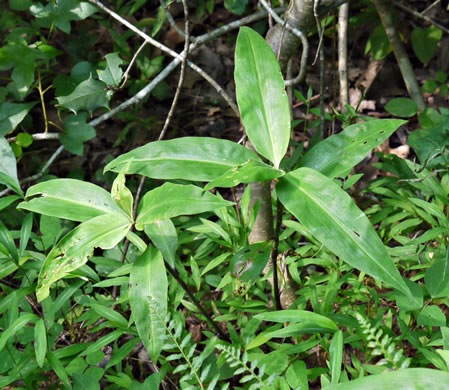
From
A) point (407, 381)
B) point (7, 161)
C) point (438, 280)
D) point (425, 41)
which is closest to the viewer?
point (407, 381)

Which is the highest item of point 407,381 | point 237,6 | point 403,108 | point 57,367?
point 237,6

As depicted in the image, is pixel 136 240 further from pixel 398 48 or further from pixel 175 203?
pixel 398 48

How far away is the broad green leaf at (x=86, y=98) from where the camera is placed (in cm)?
160

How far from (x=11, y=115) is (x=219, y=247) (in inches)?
42.1

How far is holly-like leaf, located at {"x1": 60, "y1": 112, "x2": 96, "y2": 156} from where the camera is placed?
182 centimetres

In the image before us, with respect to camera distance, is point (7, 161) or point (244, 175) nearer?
point (244, 175)

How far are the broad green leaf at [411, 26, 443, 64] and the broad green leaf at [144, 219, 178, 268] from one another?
1792 millimetres

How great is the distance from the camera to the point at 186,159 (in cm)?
98

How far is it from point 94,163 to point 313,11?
59.5 inches

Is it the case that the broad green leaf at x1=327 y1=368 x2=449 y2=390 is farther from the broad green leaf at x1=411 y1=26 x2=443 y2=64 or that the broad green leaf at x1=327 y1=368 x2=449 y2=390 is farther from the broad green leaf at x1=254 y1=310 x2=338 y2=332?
the broad green leaf at x1=411 y1=26 x2=443 y2=64

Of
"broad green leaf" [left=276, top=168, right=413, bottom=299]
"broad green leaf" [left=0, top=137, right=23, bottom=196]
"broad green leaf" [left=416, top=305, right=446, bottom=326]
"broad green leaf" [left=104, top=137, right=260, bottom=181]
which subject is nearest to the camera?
"broad green leaf" [left=276, top=168, right=413, bottom=299]

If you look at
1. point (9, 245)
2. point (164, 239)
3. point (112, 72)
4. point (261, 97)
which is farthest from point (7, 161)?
point (261, 97)

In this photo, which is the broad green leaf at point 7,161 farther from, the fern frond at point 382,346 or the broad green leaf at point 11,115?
the fern frond at point 382,346

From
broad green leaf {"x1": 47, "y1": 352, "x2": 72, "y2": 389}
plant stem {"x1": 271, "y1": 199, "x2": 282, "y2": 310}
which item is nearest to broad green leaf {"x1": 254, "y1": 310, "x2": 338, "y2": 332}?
plant stem {"x1": 271, "y1": 199, "x2": 282, "y2": 310}
